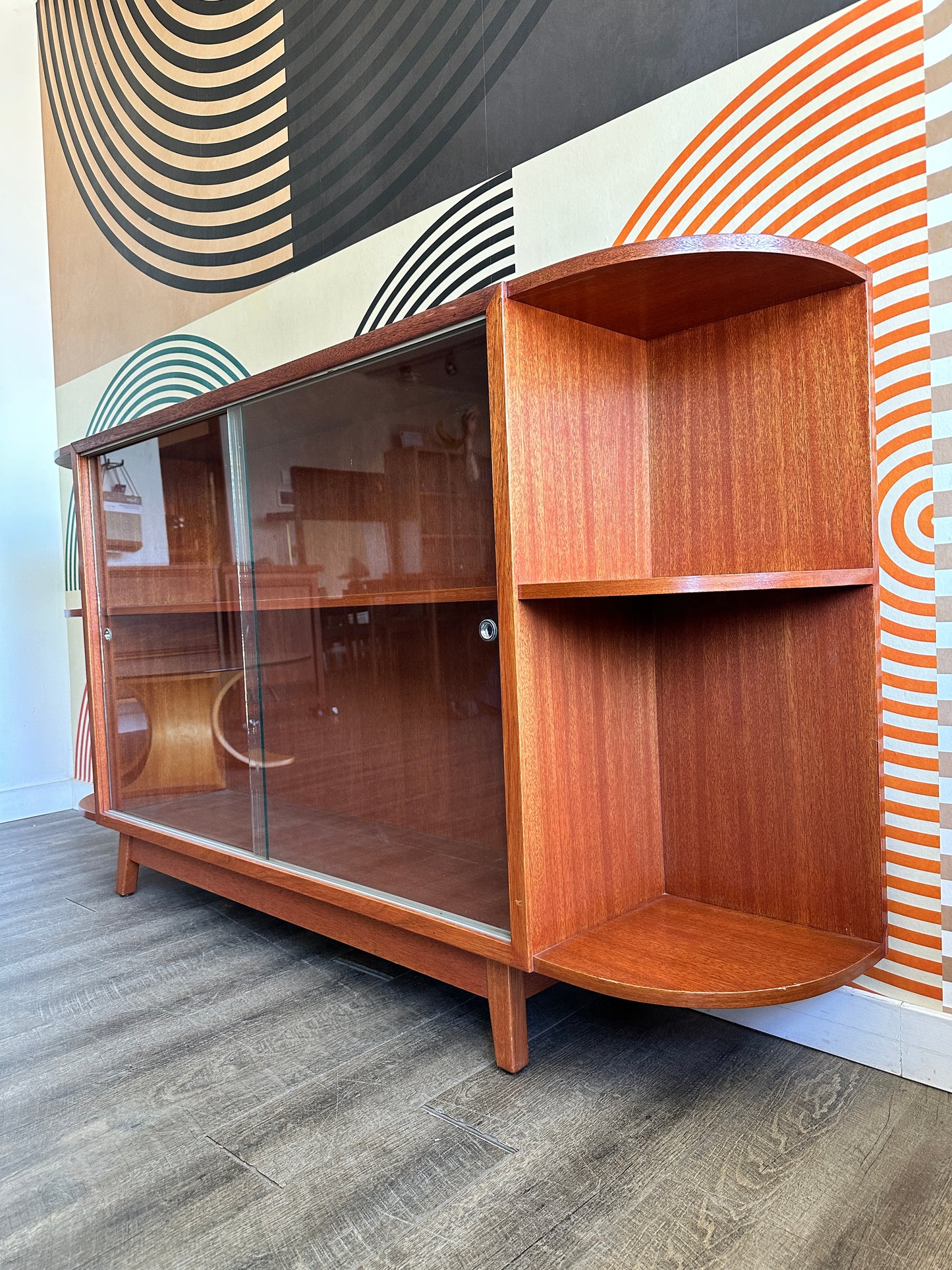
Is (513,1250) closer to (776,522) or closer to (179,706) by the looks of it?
(776,522)

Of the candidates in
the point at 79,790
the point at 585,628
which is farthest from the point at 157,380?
the point at 585,628

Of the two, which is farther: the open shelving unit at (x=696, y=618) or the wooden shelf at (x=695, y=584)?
the open shelving unit at (x=696, y=618)

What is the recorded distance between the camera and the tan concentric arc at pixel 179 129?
3.06m

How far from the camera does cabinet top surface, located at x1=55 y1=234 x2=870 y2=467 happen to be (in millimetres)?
1321

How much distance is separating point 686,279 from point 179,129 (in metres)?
2.96

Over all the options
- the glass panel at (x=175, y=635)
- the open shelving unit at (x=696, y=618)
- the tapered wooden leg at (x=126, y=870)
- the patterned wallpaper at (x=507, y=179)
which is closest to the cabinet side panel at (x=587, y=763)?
the open shelving unit at (x=696, y=618)

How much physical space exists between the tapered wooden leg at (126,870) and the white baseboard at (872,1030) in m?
1.93

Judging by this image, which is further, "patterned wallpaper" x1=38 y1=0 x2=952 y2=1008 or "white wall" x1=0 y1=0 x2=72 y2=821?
"white wall" x1=0 y1=0 x2=72 y2=821

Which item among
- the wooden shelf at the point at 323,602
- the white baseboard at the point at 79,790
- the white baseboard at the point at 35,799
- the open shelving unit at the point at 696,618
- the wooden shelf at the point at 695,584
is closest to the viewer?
the wooden shelf at the point at 695,584

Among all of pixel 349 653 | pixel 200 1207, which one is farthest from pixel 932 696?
pixel 200 1207

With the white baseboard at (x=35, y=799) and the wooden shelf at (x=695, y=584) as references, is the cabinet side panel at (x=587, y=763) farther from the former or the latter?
the white baseboard at (x=35, y=799)

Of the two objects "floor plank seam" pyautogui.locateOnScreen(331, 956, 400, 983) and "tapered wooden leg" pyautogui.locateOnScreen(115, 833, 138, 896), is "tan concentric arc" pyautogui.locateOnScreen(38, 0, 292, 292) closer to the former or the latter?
"tapered wooden leg" pyautogui.locateOnScreen(115, 833, 138, 896)

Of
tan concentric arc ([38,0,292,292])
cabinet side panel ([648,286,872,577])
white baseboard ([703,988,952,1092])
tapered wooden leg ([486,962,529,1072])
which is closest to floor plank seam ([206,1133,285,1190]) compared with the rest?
tapered wooden leg ([486,962,529,1072])

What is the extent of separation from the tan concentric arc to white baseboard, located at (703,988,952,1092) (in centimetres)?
267
